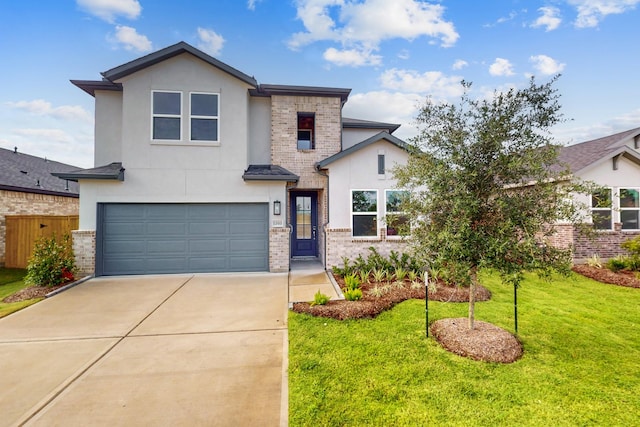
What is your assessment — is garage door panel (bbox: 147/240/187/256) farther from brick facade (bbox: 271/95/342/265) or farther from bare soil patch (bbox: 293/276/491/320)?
bare soil patch (bbox: 293/276/491/320)

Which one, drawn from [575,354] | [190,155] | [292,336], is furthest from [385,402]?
[190,155]

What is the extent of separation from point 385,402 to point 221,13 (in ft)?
48.0

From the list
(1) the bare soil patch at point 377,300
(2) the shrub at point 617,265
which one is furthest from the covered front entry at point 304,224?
(2) the shrub at point 617,265

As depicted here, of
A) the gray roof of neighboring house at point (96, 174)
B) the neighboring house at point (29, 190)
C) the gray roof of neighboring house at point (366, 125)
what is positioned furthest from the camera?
the gray roof of neighboring house at point (366, 125)

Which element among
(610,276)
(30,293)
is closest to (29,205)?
(30,293)

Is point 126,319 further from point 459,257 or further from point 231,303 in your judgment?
point 459,257

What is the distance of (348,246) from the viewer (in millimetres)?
9656

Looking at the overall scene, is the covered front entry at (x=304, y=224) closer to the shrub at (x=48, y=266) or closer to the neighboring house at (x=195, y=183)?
the neighboring house at (x=195, y=183)

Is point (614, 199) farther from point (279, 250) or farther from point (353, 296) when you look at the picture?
point (279, 250)

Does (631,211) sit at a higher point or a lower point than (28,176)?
lower

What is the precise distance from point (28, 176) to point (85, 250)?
314 inches

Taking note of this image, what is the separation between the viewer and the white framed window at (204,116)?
9539 mm

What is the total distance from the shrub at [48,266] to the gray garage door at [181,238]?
909 millimetres

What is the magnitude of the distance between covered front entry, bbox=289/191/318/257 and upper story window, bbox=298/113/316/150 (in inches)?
77.9
